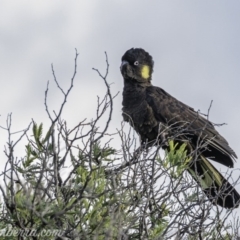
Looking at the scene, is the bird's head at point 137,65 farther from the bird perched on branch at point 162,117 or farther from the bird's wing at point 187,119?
the bird's wing at point 187,119

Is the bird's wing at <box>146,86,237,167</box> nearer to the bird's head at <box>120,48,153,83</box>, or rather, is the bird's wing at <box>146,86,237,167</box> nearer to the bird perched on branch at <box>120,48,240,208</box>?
the bird perched on branch at <box>120,48,240,208</box>

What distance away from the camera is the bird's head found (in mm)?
9117

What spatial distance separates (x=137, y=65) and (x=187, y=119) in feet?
4.12

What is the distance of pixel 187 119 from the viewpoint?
8414 millimetres

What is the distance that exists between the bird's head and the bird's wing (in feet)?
1.13

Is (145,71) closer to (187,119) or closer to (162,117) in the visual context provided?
(162,117)

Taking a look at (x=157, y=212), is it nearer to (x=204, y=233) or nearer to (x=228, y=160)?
(x=204, y=233)

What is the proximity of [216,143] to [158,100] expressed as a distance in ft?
3.15

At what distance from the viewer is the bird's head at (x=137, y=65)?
9117 millimetres

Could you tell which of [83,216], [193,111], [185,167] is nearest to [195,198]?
[185,167]

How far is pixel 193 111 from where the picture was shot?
8.73 meters

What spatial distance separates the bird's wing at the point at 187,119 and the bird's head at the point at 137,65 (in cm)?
34

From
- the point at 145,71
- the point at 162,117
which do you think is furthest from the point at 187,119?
the point at 145,71

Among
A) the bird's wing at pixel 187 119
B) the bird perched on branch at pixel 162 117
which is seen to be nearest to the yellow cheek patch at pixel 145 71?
the bird perched on branch at pixel 162 117
